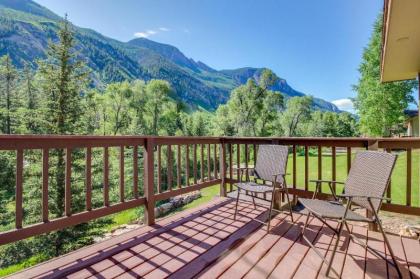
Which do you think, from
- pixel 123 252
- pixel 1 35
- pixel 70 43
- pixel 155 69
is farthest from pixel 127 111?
pixel 155 69

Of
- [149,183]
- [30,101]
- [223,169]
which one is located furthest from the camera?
[30,101]

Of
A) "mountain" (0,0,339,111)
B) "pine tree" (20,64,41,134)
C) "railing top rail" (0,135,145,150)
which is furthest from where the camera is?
"mountain" (0,0,339,111)

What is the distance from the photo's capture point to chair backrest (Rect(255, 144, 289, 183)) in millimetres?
3404

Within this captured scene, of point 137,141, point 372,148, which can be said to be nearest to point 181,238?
point 137,141

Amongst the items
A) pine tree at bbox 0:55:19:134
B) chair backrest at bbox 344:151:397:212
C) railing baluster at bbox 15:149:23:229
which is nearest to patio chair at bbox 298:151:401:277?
chair backrest at bbox 344:151:397:212

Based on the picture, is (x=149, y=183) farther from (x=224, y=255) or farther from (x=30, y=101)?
(x=30, y=101)

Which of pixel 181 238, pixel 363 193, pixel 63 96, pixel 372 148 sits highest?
pixel 63 96

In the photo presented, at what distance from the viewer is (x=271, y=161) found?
359cm

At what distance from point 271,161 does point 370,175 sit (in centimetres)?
134

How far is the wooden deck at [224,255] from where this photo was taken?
2066mm

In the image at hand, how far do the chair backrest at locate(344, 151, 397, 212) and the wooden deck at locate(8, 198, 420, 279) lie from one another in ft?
1.81

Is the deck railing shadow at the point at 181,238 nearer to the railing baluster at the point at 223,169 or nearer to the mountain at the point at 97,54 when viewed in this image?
the railing baluster at the point at 223,169

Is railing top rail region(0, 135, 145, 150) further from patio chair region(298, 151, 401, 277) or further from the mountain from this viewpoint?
the mountain

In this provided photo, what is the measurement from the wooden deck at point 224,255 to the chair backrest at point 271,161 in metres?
0.68
